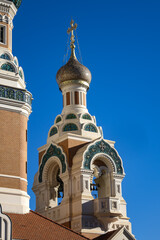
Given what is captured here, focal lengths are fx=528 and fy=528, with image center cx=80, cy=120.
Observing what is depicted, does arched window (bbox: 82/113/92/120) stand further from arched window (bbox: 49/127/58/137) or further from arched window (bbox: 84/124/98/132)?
arched window (bbox: 49/127/58/137)

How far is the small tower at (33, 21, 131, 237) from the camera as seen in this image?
23.1m

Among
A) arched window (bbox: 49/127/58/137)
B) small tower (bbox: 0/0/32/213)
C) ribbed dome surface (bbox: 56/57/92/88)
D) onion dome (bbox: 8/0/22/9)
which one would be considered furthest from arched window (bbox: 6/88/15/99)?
ribbed dome surface (bbox: 56/57/92/88)

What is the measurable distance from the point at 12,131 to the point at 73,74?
33.0 ft

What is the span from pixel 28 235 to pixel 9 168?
99.3 inches

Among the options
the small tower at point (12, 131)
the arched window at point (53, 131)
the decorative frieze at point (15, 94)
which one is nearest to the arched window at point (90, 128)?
the arched window at point (53, 131)

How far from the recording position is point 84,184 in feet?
76.6

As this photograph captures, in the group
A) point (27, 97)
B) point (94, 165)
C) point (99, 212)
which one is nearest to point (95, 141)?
point (94, 165)

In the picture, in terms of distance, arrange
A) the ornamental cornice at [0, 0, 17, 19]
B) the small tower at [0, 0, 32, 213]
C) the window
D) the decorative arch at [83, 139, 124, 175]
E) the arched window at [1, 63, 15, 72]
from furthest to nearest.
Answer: the decorative arch at [83, 139, 124, 175]
the ornamental cornice at [0, 0, 17, 19]
the window
the arched window at [1, 63, 15, 72]
the small tower at [0, 0, 32, 213]

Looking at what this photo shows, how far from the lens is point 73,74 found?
1055 inches

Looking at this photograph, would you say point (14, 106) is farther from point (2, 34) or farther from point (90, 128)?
point (90, 128)

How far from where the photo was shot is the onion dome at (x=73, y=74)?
2683 cm

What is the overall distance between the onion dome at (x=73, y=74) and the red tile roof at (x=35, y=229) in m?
11.2

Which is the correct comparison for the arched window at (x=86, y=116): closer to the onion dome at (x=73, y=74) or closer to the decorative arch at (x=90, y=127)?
the decorative arch at (x=90, y=127)

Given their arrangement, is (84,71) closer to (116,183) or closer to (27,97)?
(116,183)
